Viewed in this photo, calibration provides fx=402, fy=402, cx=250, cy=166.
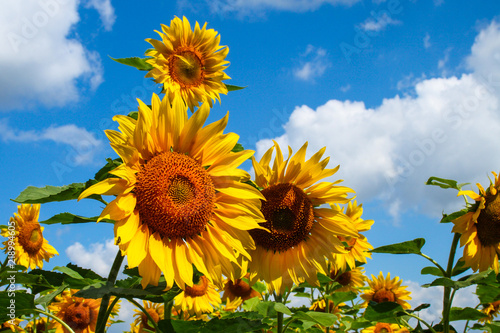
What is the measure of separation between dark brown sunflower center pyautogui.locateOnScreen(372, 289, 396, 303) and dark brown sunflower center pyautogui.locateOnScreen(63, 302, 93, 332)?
5322 mm

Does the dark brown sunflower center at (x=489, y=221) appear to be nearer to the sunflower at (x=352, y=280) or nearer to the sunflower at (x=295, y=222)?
the sunflower at (x=295, y=222)

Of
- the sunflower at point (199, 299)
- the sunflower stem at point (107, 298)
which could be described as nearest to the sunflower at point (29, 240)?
the sunflower at point (199, 299)

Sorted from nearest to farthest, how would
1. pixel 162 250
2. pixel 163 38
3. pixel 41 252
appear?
pixel 162 250 < pixel 163 38 < pixel 41 252

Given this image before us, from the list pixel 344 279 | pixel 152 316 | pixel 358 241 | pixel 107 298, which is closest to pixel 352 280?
pixel 344 279

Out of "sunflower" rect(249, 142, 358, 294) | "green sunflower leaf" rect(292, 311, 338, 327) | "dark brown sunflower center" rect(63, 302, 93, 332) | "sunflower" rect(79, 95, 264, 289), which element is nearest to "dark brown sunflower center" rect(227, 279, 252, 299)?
"dark brown sunflower center" rect(63, 302, 93, 332)

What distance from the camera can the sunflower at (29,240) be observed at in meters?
6.48

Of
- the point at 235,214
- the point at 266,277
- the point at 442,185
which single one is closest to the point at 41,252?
the point at 266,277

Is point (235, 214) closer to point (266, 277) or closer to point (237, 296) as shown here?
point (266, 277)

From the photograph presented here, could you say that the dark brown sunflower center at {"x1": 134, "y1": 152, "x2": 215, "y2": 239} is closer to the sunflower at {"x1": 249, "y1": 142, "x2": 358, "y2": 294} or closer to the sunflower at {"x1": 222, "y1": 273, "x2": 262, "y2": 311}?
the sunflower at {"x1": 249, "y1": 142, "x2": 358, "y2": 294}

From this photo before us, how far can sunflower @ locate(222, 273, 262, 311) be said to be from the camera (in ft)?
19.3

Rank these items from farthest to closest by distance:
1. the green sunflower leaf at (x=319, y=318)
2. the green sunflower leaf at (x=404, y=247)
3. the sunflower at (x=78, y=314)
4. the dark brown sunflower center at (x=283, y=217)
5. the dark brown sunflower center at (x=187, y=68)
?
the dark brown sunflower center at (x=187, y=68)
the sunflower at (x=78, y=314)
the green sunflower leaf at (x=404, y=247)
the dark brown sunflower center at (x=283, y=217)
the green sunflower leaf at (x=319, y=318)

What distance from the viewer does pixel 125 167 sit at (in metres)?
2.04

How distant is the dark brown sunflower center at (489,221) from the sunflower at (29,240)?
20.3 ft

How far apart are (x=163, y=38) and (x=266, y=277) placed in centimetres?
325
